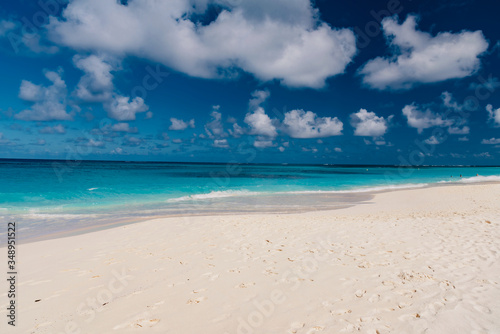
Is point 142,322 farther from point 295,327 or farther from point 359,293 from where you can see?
point 359,293

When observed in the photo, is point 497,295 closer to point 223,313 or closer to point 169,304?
point 223,313

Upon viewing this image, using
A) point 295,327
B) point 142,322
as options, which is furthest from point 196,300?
point 295,327

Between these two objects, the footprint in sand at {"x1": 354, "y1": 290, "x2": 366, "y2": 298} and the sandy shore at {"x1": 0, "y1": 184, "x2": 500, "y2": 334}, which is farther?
the footprint in sand at {"x1": 354, "y1": 290, "x2": 366, "y2": 298}

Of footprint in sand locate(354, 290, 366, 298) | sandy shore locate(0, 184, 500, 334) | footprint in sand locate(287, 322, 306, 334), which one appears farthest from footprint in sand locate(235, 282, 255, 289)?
footprint in sand locate(354, 290, 366, 298)

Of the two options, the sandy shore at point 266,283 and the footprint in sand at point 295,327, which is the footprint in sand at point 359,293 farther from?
the footprint in sand at point 295,327

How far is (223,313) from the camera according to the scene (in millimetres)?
4449

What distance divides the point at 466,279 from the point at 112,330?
6.80 m

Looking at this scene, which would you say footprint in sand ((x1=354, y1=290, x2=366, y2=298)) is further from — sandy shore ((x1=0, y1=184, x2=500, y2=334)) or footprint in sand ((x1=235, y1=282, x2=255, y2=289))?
footprint in sand ((x1=235, y1=282, x2=255, y2=289))

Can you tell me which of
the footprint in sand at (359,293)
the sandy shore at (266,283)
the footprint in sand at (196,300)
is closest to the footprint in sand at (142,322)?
the sandy shore at (266,283)

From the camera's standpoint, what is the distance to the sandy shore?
4145 millimetres

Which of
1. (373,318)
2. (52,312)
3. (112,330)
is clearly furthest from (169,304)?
(373,318)

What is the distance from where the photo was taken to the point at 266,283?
5484 millimetres

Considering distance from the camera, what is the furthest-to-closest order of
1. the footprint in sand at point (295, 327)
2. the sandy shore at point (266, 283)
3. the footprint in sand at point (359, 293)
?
the footprint in sand at point (359, 293), the sandy shore at point (266, 283), the footprint in sand at point (295, 327)

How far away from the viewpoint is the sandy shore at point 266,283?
13.6 ft
